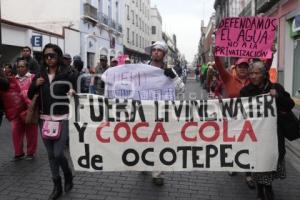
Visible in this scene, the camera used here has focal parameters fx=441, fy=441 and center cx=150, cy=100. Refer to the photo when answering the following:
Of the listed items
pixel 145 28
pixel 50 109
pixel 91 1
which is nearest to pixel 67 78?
pixel 50 109

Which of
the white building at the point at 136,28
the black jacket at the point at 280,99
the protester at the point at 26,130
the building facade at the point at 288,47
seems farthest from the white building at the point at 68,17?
the black jacket at the point at 280,99

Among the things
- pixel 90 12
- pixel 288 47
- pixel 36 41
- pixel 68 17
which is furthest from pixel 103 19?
pixel 288 47

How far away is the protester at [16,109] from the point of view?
22.2 ft

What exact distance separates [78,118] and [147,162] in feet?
2.94

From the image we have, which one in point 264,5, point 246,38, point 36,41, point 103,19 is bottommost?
point 246,38

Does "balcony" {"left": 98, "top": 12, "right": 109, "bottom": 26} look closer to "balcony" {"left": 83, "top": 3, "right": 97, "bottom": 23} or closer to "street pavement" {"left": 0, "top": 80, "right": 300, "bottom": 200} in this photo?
"balcony" {"left": 83, "top": 3, "right": 97, "bottom": 23}

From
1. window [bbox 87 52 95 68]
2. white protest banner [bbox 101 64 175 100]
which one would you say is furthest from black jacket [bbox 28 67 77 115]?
window [bbox 87 52 95 68]

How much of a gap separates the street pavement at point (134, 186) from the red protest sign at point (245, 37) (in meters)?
1.77

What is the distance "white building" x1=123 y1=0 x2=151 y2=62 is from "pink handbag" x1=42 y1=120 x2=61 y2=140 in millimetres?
40534

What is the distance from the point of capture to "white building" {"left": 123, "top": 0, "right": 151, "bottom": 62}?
46.8 metres

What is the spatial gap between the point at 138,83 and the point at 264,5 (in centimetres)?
1546

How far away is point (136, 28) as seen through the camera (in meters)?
52.8

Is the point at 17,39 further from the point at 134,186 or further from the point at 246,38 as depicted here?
the point at 134,186

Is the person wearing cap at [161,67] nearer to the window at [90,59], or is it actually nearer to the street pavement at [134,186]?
the street pavement at [134,186]
